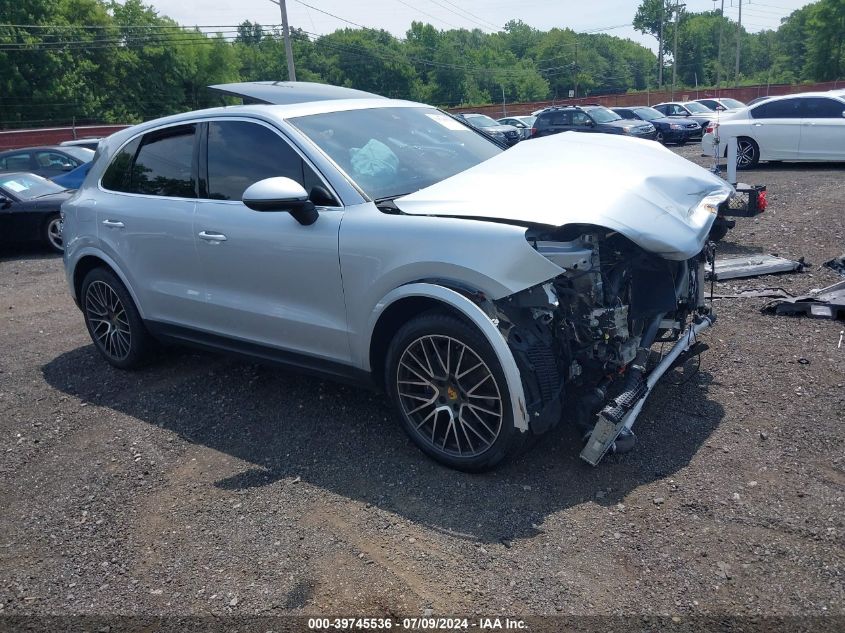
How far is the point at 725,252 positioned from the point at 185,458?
5.99 metres

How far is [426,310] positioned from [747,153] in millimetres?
14232

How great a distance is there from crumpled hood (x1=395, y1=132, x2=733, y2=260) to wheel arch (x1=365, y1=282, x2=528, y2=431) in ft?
1.37

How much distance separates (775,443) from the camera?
152 inches

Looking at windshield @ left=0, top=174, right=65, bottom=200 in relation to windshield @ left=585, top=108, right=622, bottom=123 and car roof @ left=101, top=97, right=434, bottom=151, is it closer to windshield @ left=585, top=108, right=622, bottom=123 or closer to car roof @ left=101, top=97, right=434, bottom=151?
car roof @ left=101, top=97, right=434, bottom=151

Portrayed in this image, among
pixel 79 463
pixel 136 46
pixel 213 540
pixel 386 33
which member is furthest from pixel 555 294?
pixel 386 33

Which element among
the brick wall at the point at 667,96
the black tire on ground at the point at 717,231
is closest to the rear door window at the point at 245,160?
the black tire on ground at the point at 717,231

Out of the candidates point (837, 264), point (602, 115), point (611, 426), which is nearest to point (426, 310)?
point (611, 426)

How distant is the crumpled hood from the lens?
11.8 feet

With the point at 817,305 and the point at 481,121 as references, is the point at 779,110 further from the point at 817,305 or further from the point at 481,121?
the point at 481,121

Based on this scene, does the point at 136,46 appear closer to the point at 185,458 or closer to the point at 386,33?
the point at 386,33

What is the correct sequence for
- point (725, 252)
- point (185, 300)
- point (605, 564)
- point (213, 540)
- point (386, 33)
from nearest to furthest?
point (605, 564)
point (213, 540)
point (185, 300)
point (725, 252)
point (386, 33)

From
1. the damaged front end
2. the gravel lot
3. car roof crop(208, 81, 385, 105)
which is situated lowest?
the gravel lot

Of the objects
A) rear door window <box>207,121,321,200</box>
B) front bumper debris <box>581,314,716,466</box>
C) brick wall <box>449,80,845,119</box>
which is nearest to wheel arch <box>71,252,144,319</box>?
rear door window <box>207,121,321,200</box>

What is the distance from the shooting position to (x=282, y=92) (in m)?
5.02
